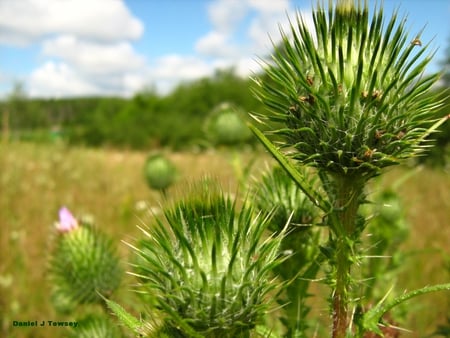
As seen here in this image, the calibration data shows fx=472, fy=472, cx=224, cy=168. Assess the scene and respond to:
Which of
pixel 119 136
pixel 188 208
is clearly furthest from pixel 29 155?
pixel 119 136

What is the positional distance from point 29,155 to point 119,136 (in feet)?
102

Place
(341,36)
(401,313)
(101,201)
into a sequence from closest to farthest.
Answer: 1. (341,36)
2. (401,313)
3. (101,201)

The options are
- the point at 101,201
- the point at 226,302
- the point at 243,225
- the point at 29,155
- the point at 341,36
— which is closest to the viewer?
the point at 226,302

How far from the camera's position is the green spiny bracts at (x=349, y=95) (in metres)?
1.52

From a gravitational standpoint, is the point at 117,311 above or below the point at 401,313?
above

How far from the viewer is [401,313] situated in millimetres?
3533

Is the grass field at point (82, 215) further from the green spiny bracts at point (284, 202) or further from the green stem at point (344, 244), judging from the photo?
the green stem at point (344, 244)

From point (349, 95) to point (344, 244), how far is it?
0.48 metres

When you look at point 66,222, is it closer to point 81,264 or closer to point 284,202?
point 81,264

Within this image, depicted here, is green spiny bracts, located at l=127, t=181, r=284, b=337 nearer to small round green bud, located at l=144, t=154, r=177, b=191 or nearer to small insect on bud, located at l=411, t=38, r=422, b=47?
small insect on bud, located at l=411, t=38, r=422, b=47

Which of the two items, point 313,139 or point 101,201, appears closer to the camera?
point 313,139

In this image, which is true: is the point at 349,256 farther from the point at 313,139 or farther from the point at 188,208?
the point at 188,208

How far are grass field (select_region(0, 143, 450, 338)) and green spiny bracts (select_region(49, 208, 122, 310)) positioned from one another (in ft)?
0.79

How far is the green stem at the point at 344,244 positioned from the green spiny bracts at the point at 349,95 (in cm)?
7
